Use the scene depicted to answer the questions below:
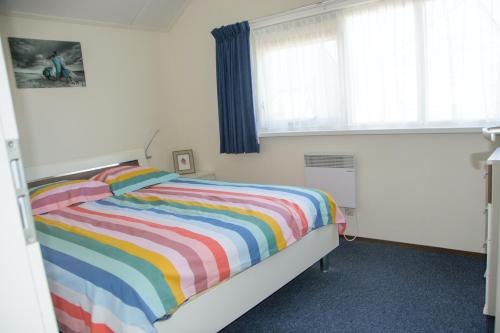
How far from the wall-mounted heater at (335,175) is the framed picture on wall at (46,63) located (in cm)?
233

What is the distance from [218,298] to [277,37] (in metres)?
2.56

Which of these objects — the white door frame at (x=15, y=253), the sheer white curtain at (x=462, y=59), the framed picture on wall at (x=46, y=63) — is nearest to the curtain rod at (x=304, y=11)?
the sheer white curtain at (x=462, y=59)

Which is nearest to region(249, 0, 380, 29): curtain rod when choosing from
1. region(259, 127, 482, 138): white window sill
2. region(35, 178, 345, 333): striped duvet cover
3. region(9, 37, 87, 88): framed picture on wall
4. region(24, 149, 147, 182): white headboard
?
region(259, 127, 482, 138): white window sill

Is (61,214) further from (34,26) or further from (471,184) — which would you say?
(471,184)

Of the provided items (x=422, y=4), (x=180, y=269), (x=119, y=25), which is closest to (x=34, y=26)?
(x=119, y=25)

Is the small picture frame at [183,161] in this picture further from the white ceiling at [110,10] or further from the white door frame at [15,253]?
the white door frame at [15,253]

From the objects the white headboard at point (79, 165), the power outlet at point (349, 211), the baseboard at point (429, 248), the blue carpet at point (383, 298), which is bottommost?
the blue carpet at point (383, 298)

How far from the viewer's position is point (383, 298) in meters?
2.43

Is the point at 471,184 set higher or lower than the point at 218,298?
higher

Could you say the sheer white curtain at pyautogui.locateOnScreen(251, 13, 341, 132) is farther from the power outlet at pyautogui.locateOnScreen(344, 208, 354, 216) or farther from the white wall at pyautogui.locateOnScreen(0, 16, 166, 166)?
the white wall at pyautogui.locateOnScreen(0, 16, 166, 166)

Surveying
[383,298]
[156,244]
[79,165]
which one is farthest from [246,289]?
[79,165]

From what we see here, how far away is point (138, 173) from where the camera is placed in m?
3.53

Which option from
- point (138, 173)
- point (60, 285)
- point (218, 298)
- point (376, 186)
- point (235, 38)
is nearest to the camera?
point (60, 285)

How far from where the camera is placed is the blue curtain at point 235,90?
371cm
